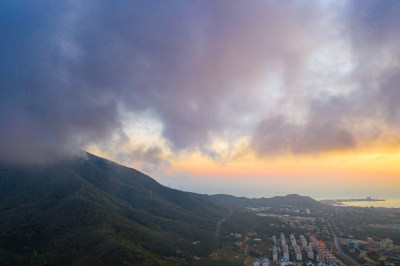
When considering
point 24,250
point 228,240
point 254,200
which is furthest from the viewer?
point 254,200

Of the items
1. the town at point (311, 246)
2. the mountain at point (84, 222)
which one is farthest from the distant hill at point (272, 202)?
the town at point (311, 246)

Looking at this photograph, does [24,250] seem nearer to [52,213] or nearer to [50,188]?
[52,213]

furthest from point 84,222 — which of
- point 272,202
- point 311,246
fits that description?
point 272,202

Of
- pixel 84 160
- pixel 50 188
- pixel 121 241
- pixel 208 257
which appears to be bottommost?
pixel 208 257

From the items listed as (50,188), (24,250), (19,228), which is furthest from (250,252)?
(50,188)

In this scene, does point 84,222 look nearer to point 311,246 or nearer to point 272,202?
point 311,246

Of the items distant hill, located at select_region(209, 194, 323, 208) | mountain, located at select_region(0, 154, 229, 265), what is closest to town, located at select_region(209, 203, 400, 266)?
mountain, located at select_region(0, 154, 229, 265)

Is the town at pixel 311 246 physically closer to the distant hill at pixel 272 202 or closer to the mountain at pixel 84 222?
the mountain at pixel 84 222

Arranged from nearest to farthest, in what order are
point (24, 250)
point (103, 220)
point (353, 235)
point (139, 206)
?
point (24, 250) < point (103, 220) < point (353, 235) < point (139, 206)

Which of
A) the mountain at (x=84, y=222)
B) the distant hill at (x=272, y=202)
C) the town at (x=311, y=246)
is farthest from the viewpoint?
the distant hill at (x=272, y=202)
